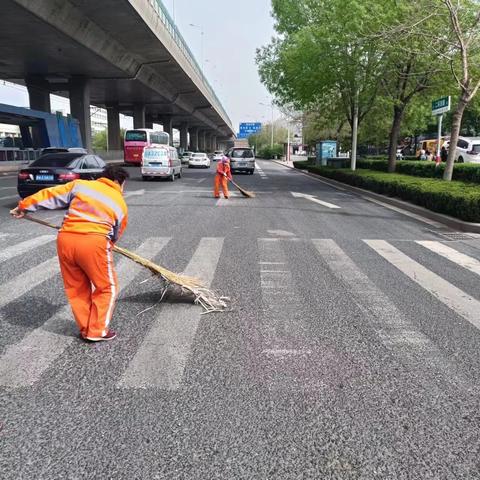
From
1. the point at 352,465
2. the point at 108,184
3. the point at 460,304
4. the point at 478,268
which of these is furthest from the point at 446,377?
the point at 478,268

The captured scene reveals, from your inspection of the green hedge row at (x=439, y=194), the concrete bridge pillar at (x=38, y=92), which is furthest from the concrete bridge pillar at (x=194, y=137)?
the green hedge row at (x=439, y=194)

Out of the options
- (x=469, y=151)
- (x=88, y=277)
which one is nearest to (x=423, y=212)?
(x=88, y=277)

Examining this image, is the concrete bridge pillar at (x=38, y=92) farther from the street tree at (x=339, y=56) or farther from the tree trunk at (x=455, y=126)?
the tree trunk at (x=455, y=126)

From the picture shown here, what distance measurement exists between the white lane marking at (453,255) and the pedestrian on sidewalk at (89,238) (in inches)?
207

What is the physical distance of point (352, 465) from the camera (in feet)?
8.93

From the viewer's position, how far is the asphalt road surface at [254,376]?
2768mm

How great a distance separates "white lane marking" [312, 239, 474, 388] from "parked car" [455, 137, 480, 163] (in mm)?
25755

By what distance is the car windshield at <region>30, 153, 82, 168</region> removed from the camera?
13.1 meters

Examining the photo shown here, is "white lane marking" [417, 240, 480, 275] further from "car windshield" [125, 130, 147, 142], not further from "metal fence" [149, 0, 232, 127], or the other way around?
"car windshield" [125, 130, 147, 142]

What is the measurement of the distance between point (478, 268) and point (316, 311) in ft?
11.3

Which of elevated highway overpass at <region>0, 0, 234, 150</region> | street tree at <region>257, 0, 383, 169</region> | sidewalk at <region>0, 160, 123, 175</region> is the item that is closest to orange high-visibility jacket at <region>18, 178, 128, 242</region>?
street tree at <region>257, 0, 383, 169</region>

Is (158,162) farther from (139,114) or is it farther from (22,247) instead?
(139,114)

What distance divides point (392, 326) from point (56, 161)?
35.2ft

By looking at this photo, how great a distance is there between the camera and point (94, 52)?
1268 inches
